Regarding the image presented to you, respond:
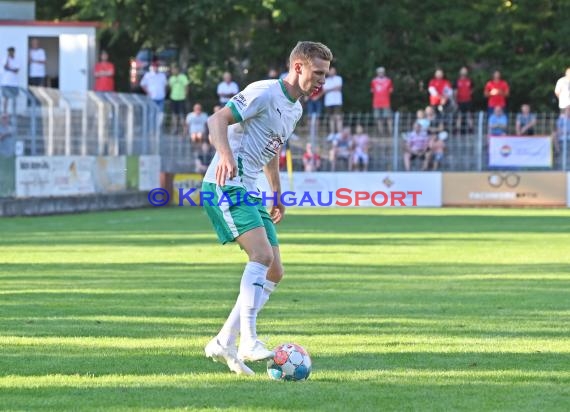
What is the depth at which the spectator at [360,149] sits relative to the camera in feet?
113

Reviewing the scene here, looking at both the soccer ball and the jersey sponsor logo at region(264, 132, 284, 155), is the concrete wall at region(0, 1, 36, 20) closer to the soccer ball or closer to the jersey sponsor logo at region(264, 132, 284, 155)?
the jersey sponsor logo at region(264, 132, 284, 155)

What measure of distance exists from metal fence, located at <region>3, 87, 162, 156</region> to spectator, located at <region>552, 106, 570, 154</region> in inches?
386

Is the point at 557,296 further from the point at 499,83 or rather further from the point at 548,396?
the point at 499,83

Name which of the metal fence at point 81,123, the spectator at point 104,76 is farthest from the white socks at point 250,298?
the spectator at point 104,76

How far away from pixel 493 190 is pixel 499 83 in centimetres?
352

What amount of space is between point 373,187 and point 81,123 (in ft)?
26.7

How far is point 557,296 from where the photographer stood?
41.7 ft

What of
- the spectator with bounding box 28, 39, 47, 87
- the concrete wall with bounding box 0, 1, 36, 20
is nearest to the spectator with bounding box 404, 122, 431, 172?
the spectator with bounding box 28, 39, 47, 87

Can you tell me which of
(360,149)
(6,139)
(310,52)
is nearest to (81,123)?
(6,139)

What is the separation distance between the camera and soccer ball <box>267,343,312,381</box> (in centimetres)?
775

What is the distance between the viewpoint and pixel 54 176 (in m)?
29.0

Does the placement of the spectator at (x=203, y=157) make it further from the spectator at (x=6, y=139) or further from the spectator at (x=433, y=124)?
the spectator at (x=6, y=139)

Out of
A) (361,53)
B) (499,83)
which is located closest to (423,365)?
(499,83)

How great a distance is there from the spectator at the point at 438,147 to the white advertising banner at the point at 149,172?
686 cm
